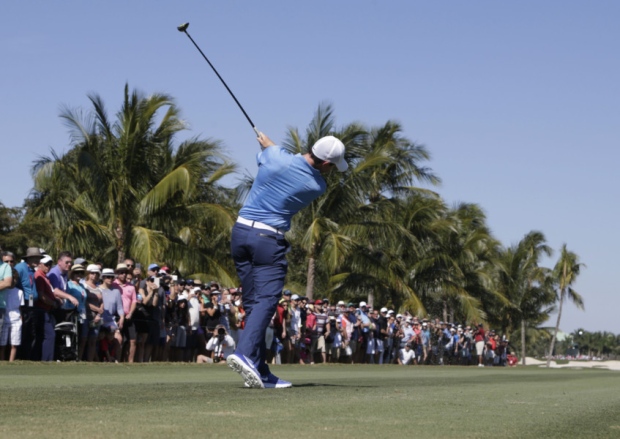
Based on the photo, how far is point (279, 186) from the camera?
8.27 m

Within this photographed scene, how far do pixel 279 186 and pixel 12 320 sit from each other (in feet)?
26.7

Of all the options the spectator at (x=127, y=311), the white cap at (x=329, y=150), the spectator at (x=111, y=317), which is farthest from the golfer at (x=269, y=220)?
the spectator at (x=127, y=311)

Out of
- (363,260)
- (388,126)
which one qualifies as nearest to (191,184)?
(363,260)

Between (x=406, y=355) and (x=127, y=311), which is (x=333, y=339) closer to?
(x=406, y=355)

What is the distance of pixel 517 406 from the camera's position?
25.0 feet

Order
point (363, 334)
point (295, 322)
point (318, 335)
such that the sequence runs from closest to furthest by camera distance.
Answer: point (295, 322), point (318, 335), point (363, 334)

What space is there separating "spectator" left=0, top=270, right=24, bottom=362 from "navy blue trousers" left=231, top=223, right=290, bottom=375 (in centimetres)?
747

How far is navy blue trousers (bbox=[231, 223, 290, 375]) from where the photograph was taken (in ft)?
27.0

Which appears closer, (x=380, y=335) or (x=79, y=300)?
(x=79, y=300)

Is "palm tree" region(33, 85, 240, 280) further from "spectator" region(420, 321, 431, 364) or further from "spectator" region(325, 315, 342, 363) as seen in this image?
"spectator" region(420, 321, 431, 364)

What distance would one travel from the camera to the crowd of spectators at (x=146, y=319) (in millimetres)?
15531

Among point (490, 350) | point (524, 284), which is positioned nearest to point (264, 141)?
point (490, 350)

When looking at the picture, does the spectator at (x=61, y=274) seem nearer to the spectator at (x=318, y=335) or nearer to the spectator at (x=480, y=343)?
the spectator at (x=318, y=335)

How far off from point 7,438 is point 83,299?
497 inches
